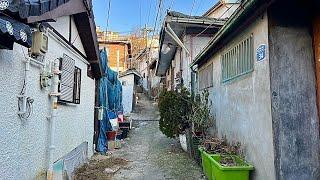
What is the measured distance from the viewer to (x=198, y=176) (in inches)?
260

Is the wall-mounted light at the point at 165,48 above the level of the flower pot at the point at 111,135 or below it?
above

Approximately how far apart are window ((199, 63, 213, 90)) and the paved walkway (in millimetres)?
2374

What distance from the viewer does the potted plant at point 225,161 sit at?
455cm

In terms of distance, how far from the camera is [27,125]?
3.96 m

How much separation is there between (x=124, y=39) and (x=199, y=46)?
57.4 ft

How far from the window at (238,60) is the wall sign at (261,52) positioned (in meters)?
0.36

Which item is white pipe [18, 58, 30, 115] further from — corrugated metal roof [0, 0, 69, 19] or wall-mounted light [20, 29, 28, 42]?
wall-mounted light [20, 29, 28, 42]

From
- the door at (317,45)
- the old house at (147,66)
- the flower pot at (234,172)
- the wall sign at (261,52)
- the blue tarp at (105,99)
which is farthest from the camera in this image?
the old house at (147,66)

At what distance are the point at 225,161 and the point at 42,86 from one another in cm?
357

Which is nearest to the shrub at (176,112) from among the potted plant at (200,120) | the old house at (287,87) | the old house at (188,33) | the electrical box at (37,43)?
the potted plant at (200,120)

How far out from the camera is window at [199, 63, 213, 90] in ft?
27.2

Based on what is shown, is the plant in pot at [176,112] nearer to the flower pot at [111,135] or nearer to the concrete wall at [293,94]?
the flower pot at [111,135]

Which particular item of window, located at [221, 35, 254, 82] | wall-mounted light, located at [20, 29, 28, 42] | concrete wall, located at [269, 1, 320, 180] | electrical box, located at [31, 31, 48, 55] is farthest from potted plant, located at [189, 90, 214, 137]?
wall-mounted light, located at [20, 29, 28, 42]

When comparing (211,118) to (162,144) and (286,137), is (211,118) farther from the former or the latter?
(286,137)
